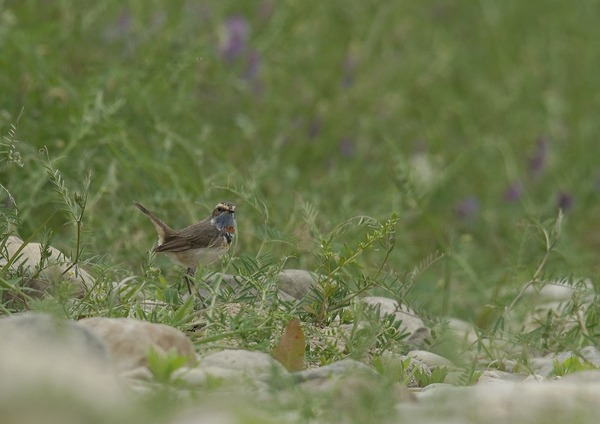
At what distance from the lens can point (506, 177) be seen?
9344 mm

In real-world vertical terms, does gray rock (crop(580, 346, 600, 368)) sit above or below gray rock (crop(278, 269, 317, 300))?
below

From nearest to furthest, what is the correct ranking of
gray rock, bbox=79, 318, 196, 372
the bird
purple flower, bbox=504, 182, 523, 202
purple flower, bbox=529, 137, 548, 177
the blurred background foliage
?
gray rock, bbox=79, 318, 196, 372 < the bird < the blurred background foliage < purple flower, bbox=504, 182, 523, 202 < purple flower, bbox=529, 137, 548, 177

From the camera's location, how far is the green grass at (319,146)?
16.6ft

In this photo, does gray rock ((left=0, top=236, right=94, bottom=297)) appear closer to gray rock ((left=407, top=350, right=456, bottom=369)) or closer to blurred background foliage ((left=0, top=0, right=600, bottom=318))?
blurred background foliage ((left=0, top=0, right=600, bottom=318))

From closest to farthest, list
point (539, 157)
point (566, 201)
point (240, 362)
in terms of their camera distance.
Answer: point (240, 362), point (566, 201), point (539, 157)

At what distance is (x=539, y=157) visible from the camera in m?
9.34

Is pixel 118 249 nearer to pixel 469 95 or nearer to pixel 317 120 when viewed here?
pixel 317 120

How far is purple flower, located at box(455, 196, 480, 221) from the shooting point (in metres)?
8.92

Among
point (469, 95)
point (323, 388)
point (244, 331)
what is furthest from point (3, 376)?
point (469, 95)

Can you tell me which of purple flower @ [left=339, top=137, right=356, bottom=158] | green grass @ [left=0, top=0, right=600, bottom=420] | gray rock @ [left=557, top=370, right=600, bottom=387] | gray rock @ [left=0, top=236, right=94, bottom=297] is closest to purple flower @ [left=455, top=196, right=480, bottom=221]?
green grass @ [left=0, top=0, right=600, bottom=420]

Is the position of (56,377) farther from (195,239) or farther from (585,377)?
(195,239)

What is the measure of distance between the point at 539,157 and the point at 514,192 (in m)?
0.44

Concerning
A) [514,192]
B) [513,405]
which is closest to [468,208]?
[514,192]

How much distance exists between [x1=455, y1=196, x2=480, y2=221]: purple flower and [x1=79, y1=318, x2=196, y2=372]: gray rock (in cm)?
519
